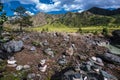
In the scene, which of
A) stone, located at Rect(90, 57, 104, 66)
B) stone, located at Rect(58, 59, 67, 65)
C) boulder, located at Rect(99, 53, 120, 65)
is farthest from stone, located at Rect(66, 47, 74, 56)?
boulder, located at Rect(99, 53, 120, 65)

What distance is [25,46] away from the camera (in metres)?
33.5

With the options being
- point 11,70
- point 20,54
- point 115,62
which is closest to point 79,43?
point 115,62

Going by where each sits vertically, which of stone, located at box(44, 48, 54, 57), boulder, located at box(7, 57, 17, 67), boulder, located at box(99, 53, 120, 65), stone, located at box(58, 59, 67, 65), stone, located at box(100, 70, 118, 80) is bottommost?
stone, located at box(100, 70, 118, 80)

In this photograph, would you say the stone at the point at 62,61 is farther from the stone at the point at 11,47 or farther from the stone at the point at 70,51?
the stone at the point at 11,47

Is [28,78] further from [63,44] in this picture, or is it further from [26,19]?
[26,19]

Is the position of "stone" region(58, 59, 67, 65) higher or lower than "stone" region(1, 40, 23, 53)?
lower

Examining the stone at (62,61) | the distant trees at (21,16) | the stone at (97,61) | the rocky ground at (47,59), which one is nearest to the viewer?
the rocky ground at (47,59)

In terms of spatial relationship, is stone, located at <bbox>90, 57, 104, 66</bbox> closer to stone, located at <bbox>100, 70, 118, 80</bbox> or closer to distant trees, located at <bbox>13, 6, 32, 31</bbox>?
stone, located at <bbox>100, 70, 118, 80</bbox>

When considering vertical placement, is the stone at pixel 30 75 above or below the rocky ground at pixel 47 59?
below

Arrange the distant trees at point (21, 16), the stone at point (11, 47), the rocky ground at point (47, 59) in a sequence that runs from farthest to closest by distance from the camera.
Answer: the distant trees at point (21, 16) < the stone at point (11, 47) < the rocky ground at point (47, 59)

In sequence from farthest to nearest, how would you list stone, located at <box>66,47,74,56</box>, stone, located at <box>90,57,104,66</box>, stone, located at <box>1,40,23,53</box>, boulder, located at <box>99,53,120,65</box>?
stone, located at <box>66,47,74,56</box> < boulder, located at <box>99,53,120,65</box> < stone, located at <box>1,40,23,53</box> < stone, located at <box>90,57,104,66</box>

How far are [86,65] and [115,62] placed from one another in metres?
5.76

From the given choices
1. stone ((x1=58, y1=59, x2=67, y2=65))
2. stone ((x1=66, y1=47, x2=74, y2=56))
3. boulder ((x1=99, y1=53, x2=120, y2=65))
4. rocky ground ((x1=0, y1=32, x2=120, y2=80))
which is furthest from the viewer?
stone ((x1=66, y1=47, x2=74, y2=56))

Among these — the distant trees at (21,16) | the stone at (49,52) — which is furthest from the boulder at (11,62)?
the distant trees at (21,16)
